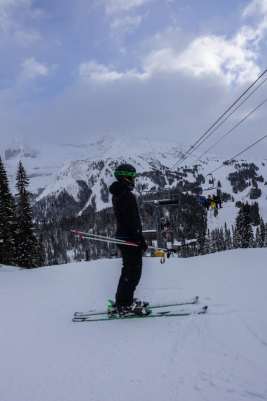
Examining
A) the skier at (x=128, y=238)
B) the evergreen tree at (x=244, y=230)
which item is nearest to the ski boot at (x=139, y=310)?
the skier at (x=128, y=238)

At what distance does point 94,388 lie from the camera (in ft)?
11.0

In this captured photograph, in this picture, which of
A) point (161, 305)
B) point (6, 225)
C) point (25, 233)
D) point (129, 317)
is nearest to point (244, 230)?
point (25, 233)

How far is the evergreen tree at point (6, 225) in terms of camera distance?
3484cm

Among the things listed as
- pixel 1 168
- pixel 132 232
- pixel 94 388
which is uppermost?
pixel 1 168

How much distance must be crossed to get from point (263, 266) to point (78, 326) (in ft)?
20.5

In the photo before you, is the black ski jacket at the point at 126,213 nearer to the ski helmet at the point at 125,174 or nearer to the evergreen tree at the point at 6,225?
the ski helmet at the point at 125,174

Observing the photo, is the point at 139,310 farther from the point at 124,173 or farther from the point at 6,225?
the point at 6,225

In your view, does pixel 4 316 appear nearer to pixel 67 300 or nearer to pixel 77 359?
pixel 67 300

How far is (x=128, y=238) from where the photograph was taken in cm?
625

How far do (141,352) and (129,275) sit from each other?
6.43 ft

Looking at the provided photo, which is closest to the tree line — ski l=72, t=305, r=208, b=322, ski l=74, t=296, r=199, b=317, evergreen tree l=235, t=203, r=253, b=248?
ski l=74, t=296, r=199, b=317

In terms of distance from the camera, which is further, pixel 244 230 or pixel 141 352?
pixel 244 230

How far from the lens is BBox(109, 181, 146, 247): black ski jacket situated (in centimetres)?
621

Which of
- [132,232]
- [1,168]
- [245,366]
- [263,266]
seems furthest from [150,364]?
[1,168]
